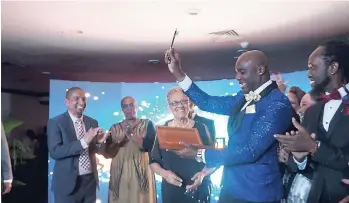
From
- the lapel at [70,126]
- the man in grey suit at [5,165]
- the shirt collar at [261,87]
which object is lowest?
the man in grey suit at [5,165]

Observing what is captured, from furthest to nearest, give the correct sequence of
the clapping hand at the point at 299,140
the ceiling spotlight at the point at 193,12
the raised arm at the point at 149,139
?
the raised arm at the point at 149,139 < the ceiling spotlight at the point at 193,12 < the clapping hand at the point at 299,140

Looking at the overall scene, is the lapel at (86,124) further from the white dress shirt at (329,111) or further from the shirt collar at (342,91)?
the shirt collar at (342,91)

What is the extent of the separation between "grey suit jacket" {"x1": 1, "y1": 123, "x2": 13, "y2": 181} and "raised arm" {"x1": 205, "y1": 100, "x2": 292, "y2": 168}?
884 mm

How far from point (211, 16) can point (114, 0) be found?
1.26ft

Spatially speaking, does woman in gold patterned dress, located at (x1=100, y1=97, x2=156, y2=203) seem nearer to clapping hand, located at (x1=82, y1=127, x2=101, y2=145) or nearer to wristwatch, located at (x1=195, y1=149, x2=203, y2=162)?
clapping hand, located at (x1=82, y1=127, x2=101, y2=145)

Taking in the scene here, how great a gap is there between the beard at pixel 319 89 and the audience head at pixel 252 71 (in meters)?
0.19

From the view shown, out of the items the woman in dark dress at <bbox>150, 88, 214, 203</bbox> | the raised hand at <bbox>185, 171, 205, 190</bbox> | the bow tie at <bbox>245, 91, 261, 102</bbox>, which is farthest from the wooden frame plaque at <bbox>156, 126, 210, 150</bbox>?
the bow tie at <bbox>245, 91, 261, 102</bbox>

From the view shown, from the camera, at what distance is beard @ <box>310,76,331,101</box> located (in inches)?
68.8

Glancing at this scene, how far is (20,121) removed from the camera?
6.04 ft

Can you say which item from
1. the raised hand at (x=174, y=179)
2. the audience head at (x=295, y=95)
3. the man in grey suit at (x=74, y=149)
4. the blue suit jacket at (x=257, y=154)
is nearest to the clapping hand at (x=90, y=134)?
the man in grey suit at (x=74, y=149)

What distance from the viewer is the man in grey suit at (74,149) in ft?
6.16

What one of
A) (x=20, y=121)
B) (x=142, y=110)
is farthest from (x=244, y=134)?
(x=20, y=121)

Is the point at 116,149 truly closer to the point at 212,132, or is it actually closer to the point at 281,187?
the point at 212,132

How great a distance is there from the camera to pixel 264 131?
1.69 meters
